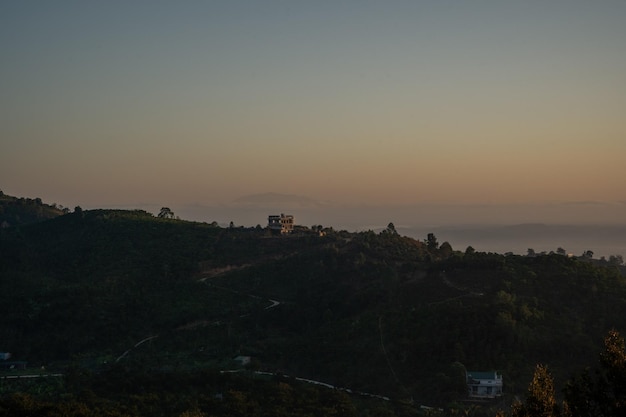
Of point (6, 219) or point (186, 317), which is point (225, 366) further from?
point (6, 219)

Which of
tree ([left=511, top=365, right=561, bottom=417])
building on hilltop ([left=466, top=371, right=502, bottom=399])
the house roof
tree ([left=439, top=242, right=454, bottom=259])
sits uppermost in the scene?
tree ([left=439, top=242, right=454, bottom=259])

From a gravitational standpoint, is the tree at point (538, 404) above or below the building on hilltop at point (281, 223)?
below

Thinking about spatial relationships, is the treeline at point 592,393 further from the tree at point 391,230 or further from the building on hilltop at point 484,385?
the tree at point 391,230

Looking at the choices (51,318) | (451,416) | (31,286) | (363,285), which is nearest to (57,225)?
(31,286)

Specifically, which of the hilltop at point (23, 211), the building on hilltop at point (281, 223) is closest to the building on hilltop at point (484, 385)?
the building on hilltop at point (281, 223)

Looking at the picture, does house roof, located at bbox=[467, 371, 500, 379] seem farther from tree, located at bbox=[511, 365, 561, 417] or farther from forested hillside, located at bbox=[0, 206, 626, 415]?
tree, located at bbox=[511, 365, 561, 417]

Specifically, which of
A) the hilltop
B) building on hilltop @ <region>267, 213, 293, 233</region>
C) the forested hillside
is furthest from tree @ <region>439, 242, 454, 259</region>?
the hilltop

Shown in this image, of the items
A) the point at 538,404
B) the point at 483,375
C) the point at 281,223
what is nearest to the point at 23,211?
the point at 281,223
